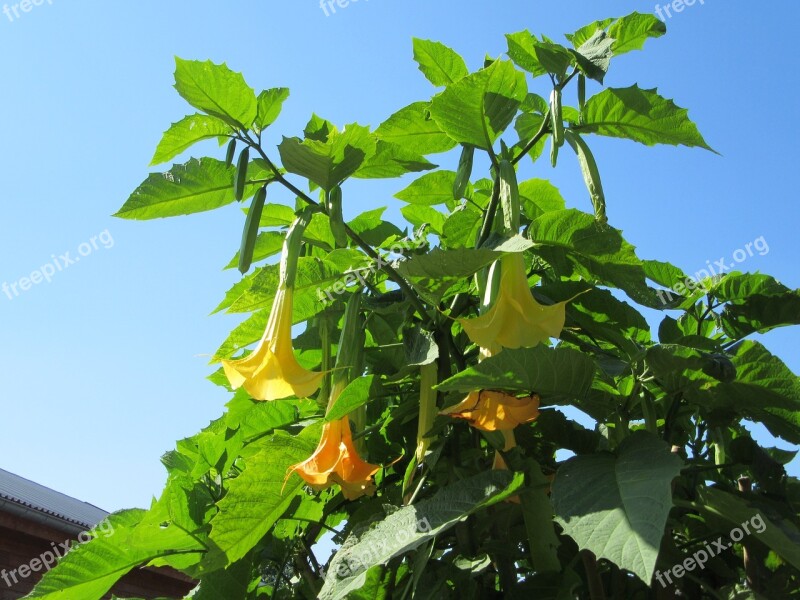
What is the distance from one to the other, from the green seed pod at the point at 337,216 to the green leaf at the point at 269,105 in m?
0.20

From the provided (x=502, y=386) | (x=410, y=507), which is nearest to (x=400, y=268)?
(x=502, y=386)

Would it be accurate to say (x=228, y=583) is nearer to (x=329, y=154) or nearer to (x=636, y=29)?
(x=329, y=154)

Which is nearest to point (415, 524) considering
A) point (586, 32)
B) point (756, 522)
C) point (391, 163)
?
point (756, 522)

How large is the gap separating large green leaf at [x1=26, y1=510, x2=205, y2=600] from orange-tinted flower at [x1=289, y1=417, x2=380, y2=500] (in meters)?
0.38

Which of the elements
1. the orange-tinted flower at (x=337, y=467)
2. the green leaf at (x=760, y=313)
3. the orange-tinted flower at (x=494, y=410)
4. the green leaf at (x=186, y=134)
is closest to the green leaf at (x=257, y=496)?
the orange-tinted flower at (x=337, y=467)

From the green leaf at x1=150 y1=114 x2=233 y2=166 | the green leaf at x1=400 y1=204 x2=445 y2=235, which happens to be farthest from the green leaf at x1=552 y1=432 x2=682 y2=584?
the green leaf at x1=150 y1=114 x2=233 y2=166

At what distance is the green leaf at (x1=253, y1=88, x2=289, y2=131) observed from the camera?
1257 mm

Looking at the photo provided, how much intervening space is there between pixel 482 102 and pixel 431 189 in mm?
350

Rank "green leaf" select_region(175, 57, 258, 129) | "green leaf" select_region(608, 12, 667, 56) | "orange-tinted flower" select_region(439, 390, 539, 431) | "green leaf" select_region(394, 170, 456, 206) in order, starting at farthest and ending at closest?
"green leaf" select_region(394, 170, 456, 206) < "green leaf" select_region(608, 12, 667, 56) < "green leaf" select_region(175, 57, 258, 129) < "orange-tinted flower" select_region(439, 390, 539, 431)

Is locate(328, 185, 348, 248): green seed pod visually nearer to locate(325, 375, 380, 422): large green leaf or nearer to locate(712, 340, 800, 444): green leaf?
locate(325, 375, 380, 422): large green leaf

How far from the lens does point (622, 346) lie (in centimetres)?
121

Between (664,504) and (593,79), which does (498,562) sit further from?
(593,79)

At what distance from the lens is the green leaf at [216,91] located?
1.16m

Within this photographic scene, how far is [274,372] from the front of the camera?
1.09 metres
